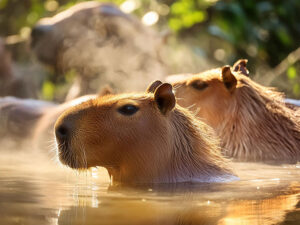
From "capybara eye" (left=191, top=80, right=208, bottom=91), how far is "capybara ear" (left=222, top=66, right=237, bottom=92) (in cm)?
20

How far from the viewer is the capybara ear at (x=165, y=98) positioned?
3.94 metres

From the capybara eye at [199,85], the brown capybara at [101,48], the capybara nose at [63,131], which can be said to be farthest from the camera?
the brown capybara at [101,48]

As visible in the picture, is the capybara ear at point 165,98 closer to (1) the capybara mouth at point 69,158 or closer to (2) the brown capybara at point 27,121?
(1) the capybara mouth at point 69,158

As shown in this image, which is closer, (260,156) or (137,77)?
(260,156)

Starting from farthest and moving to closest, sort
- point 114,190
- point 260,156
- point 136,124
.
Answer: point 260,156 → point 136,124 → point 114,190

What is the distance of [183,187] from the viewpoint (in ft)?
12.3

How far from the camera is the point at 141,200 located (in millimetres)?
3271

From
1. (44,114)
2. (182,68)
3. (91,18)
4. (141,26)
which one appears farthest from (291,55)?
(44,114)

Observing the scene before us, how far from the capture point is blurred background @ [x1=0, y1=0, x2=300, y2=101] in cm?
1047

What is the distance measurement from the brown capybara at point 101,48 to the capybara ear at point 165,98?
524cm

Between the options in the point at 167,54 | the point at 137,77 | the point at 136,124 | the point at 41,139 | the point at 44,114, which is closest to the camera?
the point at 136,124

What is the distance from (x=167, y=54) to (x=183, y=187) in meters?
6.39

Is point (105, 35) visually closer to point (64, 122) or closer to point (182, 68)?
point (182, 68)

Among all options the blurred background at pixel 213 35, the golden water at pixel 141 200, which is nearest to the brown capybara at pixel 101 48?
the blurred background at pixel 213 35
